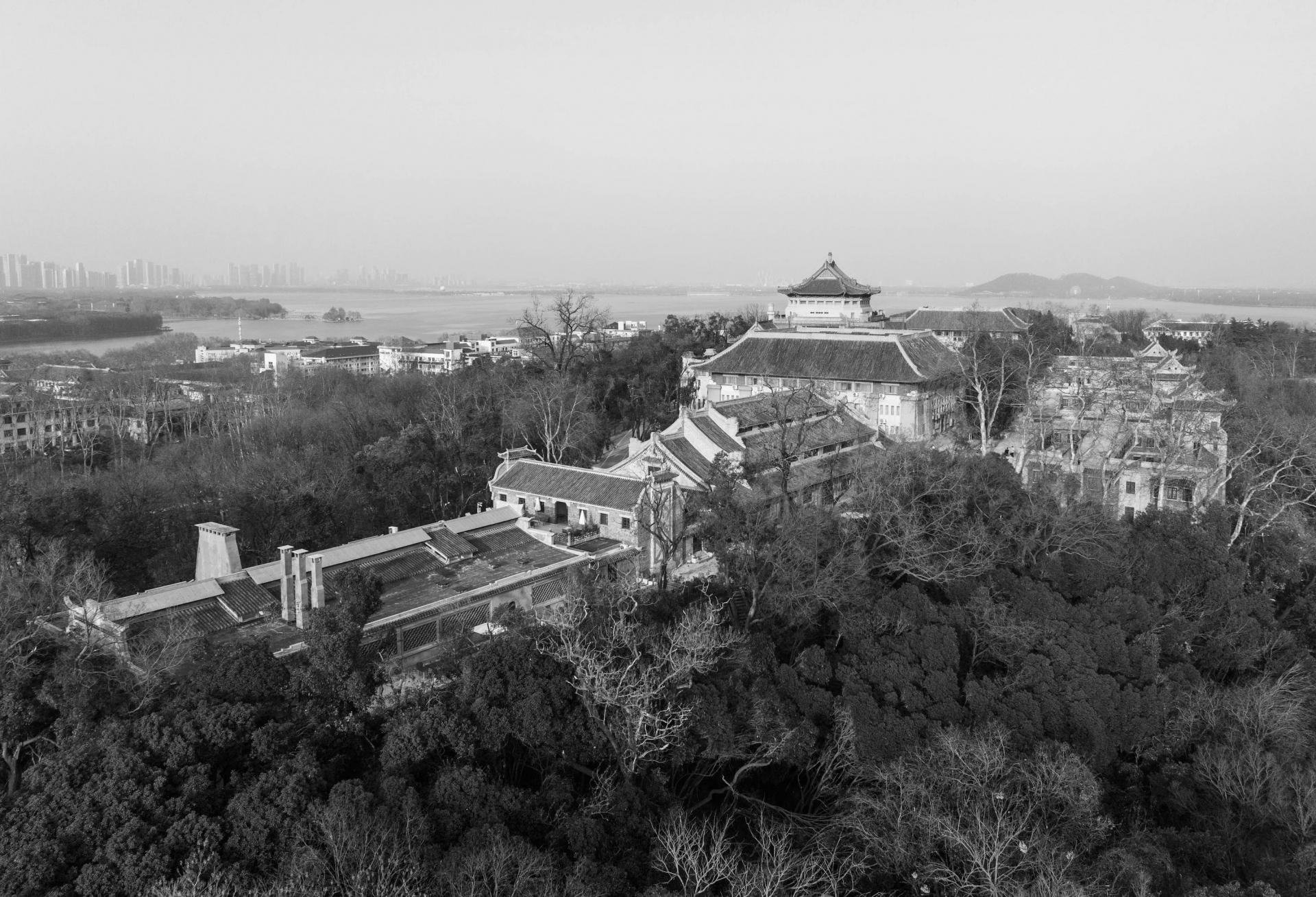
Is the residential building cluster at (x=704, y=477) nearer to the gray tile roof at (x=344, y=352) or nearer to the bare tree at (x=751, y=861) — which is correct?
the bare tree at (x=751, y=861)

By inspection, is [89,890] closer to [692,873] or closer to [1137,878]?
[692,873]

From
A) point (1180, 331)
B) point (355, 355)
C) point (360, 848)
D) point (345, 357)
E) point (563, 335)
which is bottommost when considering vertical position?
point (360, 848)

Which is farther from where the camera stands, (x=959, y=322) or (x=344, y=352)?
(x=344, y=352)

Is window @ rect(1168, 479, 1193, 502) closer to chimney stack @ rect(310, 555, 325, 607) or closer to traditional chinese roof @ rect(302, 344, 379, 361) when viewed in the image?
chimney stack @ rect(310, 555, 325, 607)

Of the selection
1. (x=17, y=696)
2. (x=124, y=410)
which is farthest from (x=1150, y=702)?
(x=124, y=410)

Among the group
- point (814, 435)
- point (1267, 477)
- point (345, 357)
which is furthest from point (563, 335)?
point (345, 357)

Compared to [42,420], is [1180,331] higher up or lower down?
higher up

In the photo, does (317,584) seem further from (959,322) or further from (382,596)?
(959,322)
